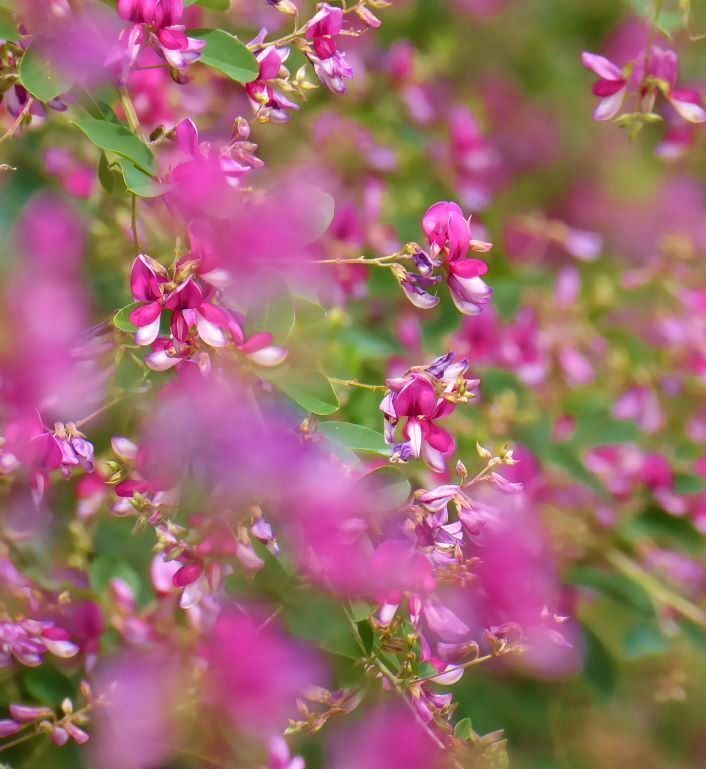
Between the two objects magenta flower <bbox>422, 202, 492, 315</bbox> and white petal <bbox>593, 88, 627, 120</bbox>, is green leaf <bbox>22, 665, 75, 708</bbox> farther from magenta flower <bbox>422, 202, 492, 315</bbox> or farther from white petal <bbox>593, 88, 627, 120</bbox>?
white petal <bbox>593, 88, 627, 120</bbox>

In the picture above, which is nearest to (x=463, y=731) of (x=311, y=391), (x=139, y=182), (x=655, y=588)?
(x=311, y=391)

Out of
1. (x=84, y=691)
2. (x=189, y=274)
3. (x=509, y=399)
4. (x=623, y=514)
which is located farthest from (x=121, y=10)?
(x=623, y=514)

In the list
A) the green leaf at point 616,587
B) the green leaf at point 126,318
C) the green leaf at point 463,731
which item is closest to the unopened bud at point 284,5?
the green leaf at point 126,318

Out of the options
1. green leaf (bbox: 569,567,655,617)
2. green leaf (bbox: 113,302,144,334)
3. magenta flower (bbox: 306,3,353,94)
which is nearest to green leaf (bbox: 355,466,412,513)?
green leaf (bbox: 113,302,144,334)

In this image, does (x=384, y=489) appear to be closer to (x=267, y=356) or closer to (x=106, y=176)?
(x=267, y=356)

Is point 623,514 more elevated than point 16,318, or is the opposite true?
point 16,318

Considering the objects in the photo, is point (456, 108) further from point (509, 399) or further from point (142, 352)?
point (142, 352)
